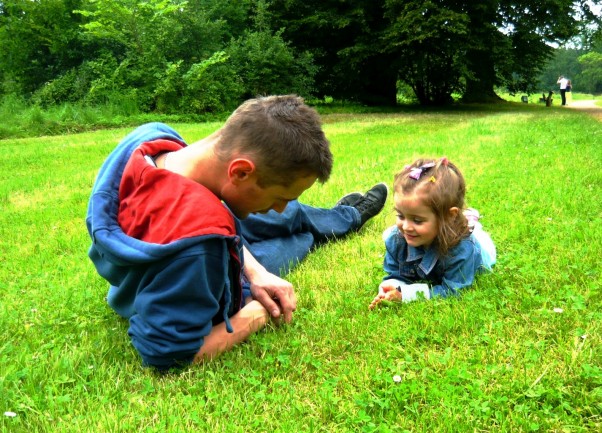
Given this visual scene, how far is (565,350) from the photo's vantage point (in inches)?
83.4

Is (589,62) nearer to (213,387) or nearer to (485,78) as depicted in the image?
(485,78)

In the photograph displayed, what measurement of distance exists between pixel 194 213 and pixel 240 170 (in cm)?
26

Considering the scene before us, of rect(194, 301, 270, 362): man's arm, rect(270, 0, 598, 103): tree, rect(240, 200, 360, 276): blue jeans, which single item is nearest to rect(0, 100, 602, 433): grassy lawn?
rect(194, 301, 270, 362): man's arm

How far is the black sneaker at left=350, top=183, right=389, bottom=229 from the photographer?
4.29 m

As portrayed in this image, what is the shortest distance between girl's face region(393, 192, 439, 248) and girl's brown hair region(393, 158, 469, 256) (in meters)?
0.03

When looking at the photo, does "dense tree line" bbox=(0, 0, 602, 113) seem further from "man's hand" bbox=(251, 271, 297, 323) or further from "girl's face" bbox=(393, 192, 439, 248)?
"man's hand" bbox=(251, 271, 297, 323)

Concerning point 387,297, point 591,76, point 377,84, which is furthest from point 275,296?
point 591,76

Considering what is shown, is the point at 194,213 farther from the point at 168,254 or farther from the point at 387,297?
the point at 387,297

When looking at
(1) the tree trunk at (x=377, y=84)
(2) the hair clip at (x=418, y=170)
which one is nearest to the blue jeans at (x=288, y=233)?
(2) the hair clip at (x=418, y=170)

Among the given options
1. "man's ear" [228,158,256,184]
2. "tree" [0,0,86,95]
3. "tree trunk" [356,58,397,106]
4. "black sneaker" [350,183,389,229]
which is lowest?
"black sneaker" [350,183,389,229]

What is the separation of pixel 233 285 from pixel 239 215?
1.12ft

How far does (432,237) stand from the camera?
9.55ft

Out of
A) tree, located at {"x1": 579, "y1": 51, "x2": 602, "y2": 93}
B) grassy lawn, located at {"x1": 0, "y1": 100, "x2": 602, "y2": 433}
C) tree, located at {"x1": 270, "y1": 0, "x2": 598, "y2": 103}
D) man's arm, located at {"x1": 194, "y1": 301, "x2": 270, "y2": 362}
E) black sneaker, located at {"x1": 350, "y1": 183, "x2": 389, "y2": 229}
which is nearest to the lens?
grassy lawn, located at {"x1": 0, "y1": 100, "x2": 602, "y2": 433}

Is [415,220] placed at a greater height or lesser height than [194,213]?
lesser
